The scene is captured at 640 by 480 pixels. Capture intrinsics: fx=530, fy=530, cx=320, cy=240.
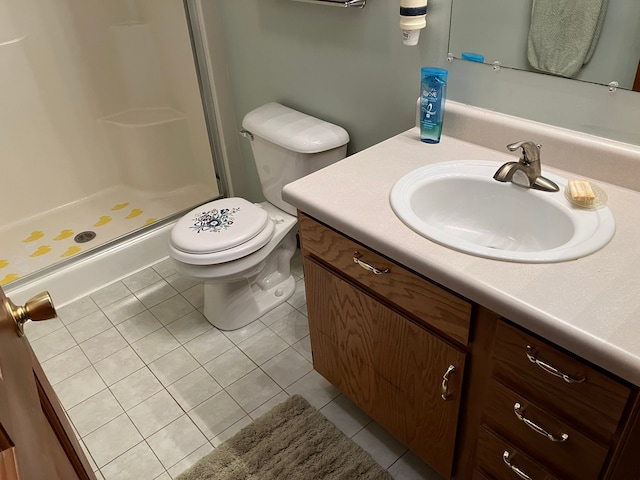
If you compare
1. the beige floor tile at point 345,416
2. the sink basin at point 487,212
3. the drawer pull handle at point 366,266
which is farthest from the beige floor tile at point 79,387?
the sink basin at point 487,212

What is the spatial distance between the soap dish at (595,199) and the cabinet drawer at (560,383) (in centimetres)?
36

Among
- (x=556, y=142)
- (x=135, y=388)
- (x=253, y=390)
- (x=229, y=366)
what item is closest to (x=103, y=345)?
(x=135, y=388)

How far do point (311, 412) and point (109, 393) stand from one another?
0.72 meters

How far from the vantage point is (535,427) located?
39.2 inches

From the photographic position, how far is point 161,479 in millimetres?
1550

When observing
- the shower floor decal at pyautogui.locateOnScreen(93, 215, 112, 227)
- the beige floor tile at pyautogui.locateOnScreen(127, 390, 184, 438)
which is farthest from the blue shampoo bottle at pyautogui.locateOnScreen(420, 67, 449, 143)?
the shower floor decal at pyautogui.locateOnScreen(93, 215, 112, 227)

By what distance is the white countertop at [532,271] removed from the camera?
0.83 metres

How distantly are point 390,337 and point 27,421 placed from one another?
80cm

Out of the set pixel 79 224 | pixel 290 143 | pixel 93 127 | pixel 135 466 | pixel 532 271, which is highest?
pixel 532 271

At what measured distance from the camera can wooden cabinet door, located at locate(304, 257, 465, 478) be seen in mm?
1183

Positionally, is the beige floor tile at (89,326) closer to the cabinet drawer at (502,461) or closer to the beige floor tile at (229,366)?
the beige floor tile at (229,366)

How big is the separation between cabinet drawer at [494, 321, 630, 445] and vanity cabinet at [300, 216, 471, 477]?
3.9 inches

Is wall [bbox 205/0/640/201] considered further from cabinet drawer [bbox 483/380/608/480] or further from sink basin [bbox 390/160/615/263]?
cabinet drawer [bbox 483/380/608/480]

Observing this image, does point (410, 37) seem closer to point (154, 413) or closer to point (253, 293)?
point (253, 293)
